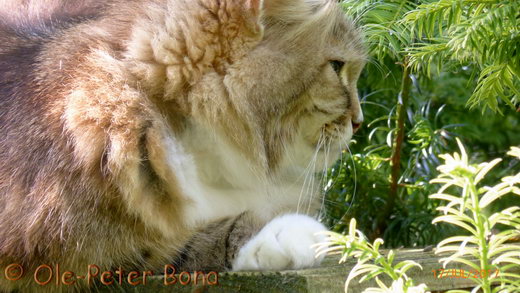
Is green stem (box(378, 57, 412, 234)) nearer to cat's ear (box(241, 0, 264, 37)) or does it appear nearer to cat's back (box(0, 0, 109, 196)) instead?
cat's ear (box(241, 0, 264, 37))

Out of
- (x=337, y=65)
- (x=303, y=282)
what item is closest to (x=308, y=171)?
(x=337, y=65)

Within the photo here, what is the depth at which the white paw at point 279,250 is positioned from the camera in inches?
42.1

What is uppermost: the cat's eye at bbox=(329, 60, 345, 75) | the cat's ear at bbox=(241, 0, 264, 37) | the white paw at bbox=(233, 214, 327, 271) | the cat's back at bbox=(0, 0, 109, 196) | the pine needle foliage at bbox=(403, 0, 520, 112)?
the pine needle foliage at bbox=(403, 0, 520, 112)

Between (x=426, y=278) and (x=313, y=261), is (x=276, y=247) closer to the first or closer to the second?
(x=313, y=261)

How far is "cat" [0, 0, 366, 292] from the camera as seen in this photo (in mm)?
1034

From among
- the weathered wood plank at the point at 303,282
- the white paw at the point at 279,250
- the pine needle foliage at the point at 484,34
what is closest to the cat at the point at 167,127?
the white paw at the point at 279,250

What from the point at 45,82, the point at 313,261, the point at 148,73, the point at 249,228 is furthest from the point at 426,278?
the point at 45,82

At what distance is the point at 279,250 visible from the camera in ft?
3.52

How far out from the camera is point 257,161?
1288mm

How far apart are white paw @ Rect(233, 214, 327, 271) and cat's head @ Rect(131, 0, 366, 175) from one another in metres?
0.20

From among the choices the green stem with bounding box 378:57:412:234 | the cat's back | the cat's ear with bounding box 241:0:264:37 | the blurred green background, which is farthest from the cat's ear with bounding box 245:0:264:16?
the green stem with bounding box 378:57:412:234

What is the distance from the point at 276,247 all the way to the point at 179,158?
0.79ft

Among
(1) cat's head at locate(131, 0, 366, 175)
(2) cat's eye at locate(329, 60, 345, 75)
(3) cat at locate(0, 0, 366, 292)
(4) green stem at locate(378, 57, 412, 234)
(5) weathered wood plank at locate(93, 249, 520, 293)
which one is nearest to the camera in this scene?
(5) weathered wood plank at locate(93, 249, 520, 293)

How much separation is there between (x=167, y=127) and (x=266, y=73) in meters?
0.21
